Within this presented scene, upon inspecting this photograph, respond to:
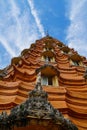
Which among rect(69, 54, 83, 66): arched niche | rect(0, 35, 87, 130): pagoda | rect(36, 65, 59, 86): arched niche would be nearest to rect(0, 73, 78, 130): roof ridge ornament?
rect(0, 35, 87, 130): pagoda

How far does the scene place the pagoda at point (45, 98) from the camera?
7.70 meters

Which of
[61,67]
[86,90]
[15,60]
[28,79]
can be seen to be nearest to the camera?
[86,90]

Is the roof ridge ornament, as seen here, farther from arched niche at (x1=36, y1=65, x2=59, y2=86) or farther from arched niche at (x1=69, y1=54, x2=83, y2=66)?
arched niche at (x1=69, y1=54, x2=83, y2=66)

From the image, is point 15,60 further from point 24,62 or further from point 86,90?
point 86,90

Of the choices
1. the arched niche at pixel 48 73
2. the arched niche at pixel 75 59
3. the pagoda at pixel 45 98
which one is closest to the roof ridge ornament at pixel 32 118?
the pagoda at pixel 45 98

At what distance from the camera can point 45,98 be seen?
29.8 ft

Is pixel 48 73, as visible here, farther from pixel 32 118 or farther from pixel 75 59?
pixel 32 118

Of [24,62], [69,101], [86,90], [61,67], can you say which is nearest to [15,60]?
[24,62]

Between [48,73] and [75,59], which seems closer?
[48,73]

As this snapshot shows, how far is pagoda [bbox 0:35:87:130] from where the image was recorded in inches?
303

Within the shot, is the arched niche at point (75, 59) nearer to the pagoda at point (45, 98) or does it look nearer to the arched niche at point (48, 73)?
the pagoda at point (45, 98)

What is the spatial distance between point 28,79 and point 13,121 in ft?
30.7

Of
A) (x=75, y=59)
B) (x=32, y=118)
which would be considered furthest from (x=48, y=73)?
(x=32, y=118)

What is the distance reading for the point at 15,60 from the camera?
80.5ft
